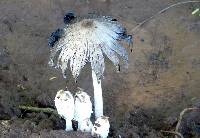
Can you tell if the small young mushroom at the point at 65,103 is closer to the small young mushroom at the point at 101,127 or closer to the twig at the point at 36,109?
the small young mushroom at the point at 101,127

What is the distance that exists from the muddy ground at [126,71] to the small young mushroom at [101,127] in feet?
0.89

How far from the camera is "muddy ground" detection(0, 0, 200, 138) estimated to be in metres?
3.62

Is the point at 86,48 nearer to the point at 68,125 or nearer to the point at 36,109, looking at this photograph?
the point at 68,125

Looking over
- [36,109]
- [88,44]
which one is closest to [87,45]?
[88,44]

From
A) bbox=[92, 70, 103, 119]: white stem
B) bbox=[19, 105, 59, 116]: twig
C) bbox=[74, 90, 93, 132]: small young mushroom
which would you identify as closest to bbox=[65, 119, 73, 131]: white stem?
bbox=[74, 90, 93, 132]: small young mushroom

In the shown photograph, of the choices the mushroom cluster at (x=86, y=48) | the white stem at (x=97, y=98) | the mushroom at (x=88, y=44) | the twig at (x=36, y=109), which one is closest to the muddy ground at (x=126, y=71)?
the twig at (x=36, y=109)

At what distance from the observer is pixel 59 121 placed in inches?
136

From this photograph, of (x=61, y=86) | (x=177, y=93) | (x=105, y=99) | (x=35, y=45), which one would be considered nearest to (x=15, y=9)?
(x=35, y=45)

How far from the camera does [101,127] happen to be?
3.09 metres

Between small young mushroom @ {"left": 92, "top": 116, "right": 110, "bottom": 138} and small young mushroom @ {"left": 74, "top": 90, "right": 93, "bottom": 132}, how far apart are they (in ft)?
0.28

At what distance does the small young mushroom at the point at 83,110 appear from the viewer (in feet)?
10.1

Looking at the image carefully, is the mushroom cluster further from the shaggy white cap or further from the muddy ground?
the muddy ground

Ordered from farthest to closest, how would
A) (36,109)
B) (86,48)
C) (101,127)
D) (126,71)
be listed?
(126,71) → (36,109) → (101,127) → (86,48)

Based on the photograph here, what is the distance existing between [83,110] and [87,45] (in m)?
0.39
